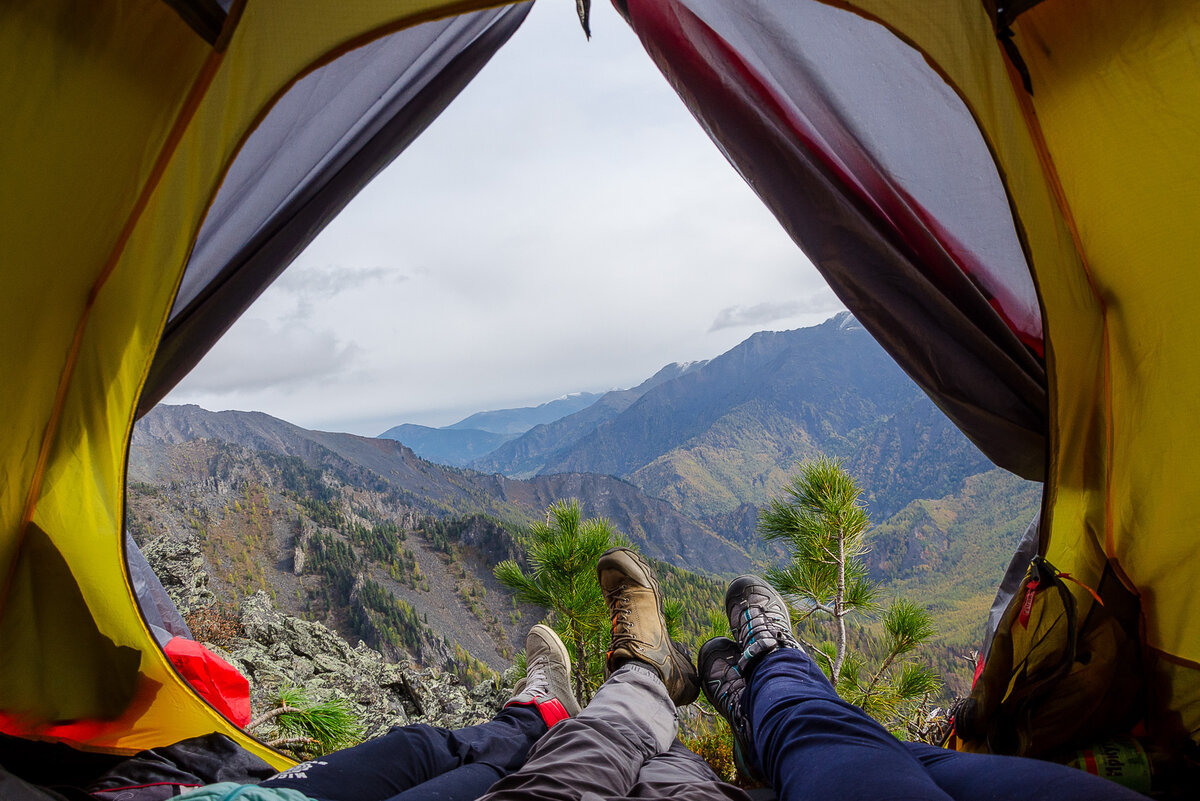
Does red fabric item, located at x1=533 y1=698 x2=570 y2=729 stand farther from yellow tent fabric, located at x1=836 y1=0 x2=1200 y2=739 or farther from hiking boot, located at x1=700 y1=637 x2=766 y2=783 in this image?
yellow tent fabric, located at x1=836 y1=0 x2=1200 y2=739

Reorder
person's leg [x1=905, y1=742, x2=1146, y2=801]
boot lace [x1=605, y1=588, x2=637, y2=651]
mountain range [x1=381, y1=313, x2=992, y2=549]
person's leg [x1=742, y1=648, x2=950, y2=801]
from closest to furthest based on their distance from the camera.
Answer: person's leg [x1=905, y1=742, x2=1146, y2=801] → person's leg [x1=742, y1=648, x2=950, y2=801] → boot lace [x1=605, y1=588, x2=637, y2=651] → mountain range [x1=381, y1=313, x2=992, y2=549]

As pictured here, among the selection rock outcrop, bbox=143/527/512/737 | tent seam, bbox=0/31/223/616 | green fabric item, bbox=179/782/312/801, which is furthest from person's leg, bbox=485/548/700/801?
tent seam, bbox=0/31/223/616

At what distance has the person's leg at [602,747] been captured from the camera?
825 millimetres

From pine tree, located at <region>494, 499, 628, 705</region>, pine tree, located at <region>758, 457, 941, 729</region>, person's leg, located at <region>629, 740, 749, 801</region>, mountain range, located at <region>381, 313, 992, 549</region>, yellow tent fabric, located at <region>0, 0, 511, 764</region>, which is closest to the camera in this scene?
person's leg, located at <region>629, 740, 749, 801</region>

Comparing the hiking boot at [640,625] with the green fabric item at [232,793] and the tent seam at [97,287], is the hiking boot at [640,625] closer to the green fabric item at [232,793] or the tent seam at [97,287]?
the green fabric item at [232,793]

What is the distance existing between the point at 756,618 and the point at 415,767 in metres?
1.00

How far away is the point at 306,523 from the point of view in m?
28.8

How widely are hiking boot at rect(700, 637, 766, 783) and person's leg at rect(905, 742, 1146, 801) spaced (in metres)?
0.43

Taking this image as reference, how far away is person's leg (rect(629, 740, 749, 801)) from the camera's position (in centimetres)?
86

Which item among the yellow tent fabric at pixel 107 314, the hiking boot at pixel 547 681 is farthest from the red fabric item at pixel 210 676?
the hiking boot at pixel 547 681

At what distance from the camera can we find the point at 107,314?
1168 millimetres

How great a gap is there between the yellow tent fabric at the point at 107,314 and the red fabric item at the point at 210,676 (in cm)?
7

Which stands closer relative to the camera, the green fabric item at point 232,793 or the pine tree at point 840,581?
the green fabric item at point 232,793

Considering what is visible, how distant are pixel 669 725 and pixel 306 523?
31904 mm
